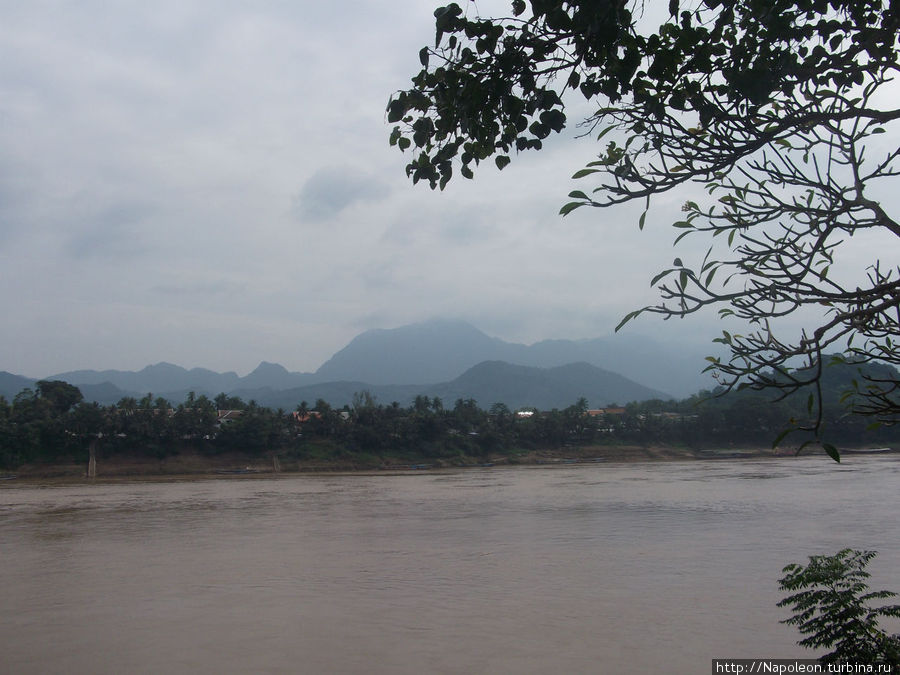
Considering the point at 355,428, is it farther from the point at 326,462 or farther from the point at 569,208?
the point at 569,208

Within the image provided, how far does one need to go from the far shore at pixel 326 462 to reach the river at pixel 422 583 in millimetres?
21812

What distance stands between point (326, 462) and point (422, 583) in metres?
37.4

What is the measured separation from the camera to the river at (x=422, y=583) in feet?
20.1

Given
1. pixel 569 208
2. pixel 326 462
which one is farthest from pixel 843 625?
pixel 326 462

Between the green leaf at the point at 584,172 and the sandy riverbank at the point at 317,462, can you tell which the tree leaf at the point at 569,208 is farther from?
the sandy riverbank at the point at 317,462

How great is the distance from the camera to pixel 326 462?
45375 millimetres

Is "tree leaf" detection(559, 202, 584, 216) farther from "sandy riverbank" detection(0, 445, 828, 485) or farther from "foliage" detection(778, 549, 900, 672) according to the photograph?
"sandy riverbank" detection(0, 445, 828, 485)

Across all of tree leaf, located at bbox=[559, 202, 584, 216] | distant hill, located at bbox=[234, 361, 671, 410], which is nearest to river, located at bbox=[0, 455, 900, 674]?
tree leaf, located at bbox=[559, 202, 584, 216]

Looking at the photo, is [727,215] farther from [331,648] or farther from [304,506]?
[304,506]

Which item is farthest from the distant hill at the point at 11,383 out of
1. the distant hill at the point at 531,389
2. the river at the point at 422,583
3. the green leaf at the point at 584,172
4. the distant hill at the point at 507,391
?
the green leaf at the point at 584,172

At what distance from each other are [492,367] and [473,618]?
18605 cm

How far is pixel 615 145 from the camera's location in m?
3.47

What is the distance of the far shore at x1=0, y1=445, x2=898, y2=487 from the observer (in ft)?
128

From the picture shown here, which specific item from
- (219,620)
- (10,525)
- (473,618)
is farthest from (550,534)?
(10,525)
